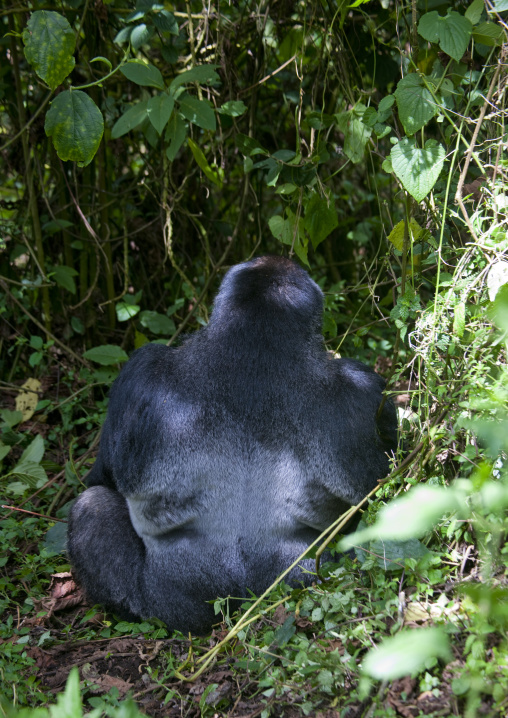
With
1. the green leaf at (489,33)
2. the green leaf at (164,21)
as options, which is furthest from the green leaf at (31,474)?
the green leaf at (489,33)

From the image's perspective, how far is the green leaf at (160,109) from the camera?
2.86m

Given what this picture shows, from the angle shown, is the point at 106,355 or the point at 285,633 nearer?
the point at 285,633

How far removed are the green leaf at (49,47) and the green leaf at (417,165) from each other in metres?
1.29

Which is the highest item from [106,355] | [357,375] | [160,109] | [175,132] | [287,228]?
[160,109]

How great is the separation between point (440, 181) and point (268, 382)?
0.99 meters

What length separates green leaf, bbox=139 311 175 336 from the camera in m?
3.91

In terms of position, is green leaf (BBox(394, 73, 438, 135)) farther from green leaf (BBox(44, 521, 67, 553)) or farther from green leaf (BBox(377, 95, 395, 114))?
green leaf (BBox(44, 521, 67, 553))

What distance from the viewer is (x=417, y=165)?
230cm

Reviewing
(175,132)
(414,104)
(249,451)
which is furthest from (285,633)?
(175,132)

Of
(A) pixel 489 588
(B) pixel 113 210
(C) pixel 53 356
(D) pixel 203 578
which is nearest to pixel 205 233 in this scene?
(B) pixel 113 210

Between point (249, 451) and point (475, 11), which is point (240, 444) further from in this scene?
point (475, 11)

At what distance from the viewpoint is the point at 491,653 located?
5.10 feet

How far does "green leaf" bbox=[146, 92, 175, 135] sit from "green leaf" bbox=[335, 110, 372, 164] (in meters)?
0.72

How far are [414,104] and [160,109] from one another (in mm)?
1109
